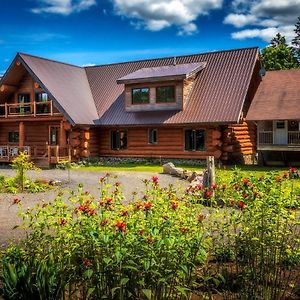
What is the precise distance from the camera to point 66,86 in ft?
106

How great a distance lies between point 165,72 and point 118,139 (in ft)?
20.1

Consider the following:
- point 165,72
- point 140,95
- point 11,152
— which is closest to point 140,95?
point 140,95

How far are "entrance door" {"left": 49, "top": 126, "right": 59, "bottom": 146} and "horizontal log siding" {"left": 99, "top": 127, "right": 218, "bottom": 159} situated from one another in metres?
4.21

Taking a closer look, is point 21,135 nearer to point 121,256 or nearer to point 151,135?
point 151,135

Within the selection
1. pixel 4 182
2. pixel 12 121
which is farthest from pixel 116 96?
pixel 4 182

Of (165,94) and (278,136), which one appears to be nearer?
(278,136)

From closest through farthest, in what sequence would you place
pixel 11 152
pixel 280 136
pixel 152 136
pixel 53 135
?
pixel 280 136
pixel 152 136
pixel 11 152
pixel 53 135

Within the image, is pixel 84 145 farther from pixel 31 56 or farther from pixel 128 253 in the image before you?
pixel 128 253

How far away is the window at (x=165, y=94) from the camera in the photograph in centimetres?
2958

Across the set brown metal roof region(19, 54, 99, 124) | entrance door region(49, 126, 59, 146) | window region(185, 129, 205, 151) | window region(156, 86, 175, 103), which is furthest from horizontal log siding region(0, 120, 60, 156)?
window region(185, 129, 205, 151)

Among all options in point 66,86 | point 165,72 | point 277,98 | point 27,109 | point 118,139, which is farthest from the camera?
point 27,109

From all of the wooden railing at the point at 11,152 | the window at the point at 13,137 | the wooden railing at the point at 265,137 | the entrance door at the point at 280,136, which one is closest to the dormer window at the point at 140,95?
the wooden railing at the point at 265,137

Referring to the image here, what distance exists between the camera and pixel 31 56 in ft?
105

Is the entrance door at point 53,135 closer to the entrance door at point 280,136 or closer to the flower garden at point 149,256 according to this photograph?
the entrance door at point 280,136
